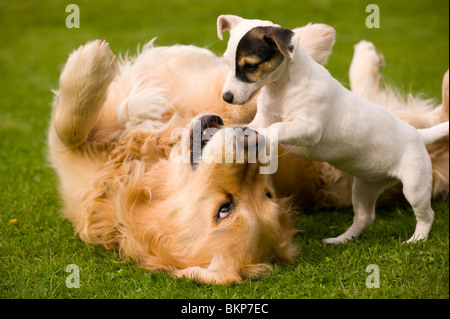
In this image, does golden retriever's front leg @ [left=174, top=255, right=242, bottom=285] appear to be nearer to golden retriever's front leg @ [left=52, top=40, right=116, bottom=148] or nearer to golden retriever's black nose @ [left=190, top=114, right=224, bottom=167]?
golden retriever's black nose @ [left=190, top=114, right=224, bottom=167]

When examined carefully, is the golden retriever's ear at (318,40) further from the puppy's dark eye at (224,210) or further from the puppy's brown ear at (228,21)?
the puppy's dark eye at (224,210)

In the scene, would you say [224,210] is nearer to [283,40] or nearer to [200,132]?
[200,132]

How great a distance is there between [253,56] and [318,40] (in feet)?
4.27

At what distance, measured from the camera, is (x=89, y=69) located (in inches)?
144

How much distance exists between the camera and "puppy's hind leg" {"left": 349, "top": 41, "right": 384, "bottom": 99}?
5.09m

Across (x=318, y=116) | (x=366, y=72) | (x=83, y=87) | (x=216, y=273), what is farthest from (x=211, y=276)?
(x=366, y=72)

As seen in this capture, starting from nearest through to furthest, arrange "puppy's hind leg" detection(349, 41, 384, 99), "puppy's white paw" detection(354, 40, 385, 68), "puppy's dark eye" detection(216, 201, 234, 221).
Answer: "puppy's dark eye" detection(216, 201, 234, 221) → "puppy's hind leg" detection(349, 41, 384, 99) → "puppy's white paw" detection(354, 40, 385, 68)

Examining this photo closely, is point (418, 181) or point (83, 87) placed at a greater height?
point (83, 87)

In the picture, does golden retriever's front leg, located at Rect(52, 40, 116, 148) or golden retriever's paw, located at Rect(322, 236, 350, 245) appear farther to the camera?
golden retriever's paw, located at Rect(322, 236, 350, 245)

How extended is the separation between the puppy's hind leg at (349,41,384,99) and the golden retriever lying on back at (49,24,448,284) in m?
0.39

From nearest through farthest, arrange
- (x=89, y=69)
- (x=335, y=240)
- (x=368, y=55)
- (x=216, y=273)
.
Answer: (x=216, y=273) → (x=89, y=69) → (x=335, y=240) → (x=368, y=55)

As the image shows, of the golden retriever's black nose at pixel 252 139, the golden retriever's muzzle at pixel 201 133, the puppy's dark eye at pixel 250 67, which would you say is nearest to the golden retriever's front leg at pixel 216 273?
the golden retriever's muzzle at pixel 201 133

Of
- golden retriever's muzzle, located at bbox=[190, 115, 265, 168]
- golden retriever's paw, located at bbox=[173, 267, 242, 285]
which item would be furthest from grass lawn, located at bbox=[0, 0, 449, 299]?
golden retriever's muzzle, located at bbox=[190, 115, 265, 168]
